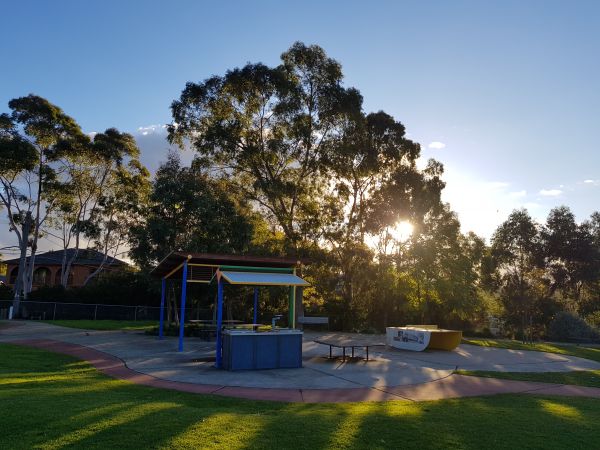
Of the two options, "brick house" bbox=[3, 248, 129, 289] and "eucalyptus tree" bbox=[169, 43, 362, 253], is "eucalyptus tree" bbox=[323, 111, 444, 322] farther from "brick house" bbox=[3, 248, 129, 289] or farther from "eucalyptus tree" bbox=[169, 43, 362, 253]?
"brick house" bbox=[3, 248, 129, 289]

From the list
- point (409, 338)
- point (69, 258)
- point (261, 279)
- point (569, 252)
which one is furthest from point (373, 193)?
point (69, 258)

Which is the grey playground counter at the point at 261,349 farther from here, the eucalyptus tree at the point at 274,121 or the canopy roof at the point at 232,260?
the eucalyptus tree at the point at 274,121

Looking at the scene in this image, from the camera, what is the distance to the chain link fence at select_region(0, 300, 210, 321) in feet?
106

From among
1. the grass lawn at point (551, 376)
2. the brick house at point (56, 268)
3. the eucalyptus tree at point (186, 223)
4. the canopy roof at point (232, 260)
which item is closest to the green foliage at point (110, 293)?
the eucalyptus tree at point (186, 223)

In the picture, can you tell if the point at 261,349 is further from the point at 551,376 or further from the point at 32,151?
the point at 32,151

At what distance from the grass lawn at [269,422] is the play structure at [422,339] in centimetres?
929

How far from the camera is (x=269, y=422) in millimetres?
6805

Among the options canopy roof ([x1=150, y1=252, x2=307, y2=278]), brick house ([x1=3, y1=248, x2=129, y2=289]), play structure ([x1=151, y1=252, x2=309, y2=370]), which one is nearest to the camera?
play structure ([x1=151, y1=252, x2=309, y2=370])

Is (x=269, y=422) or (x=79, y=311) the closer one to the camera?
(x=269, y=422)

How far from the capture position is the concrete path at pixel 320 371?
1042 centimetres

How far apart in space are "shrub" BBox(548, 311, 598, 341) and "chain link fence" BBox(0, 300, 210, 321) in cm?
2495

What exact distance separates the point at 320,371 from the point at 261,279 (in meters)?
3.30

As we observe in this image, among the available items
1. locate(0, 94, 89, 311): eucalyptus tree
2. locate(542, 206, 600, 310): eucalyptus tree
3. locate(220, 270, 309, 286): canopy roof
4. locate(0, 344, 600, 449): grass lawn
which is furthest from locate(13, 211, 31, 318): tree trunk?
locate(542, 206, 600, 310): eucalyptus tree

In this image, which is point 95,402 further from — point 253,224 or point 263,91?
point 263,91
